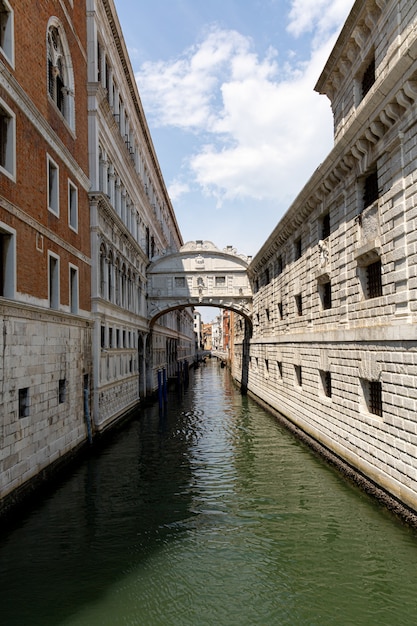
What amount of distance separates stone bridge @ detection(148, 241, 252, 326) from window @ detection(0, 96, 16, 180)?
1813 cm

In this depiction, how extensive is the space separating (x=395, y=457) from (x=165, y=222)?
36228 millimetres

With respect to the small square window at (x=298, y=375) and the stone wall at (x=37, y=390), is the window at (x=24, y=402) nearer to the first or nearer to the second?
the stone wall at (x=37, y=390)

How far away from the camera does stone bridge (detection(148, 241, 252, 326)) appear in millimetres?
27297

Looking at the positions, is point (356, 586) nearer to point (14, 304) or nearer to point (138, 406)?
point (14, 304)

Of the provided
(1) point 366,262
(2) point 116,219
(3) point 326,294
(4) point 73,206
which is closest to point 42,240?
(4) point 73,206

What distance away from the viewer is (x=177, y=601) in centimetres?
612

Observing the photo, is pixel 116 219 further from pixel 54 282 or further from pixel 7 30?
pixel 7 30

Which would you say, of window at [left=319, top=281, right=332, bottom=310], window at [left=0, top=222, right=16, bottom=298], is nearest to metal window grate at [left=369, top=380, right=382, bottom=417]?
window at [left=319, top=281, right=332, bottom=310]

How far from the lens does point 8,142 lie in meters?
9.14

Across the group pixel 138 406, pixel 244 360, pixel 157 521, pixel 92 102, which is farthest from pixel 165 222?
pixel 157 521

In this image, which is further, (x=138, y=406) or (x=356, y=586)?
(x=138, y=406)

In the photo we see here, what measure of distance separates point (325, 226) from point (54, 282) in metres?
7.59

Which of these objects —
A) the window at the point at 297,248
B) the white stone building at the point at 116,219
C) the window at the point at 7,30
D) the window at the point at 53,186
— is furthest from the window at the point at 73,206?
the window at the point at 297,248

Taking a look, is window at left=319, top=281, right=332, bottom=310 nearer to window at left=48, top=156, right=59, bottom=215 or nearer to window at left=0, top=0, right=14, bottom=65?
window at left=48, top=156, right=59, bottom=215
